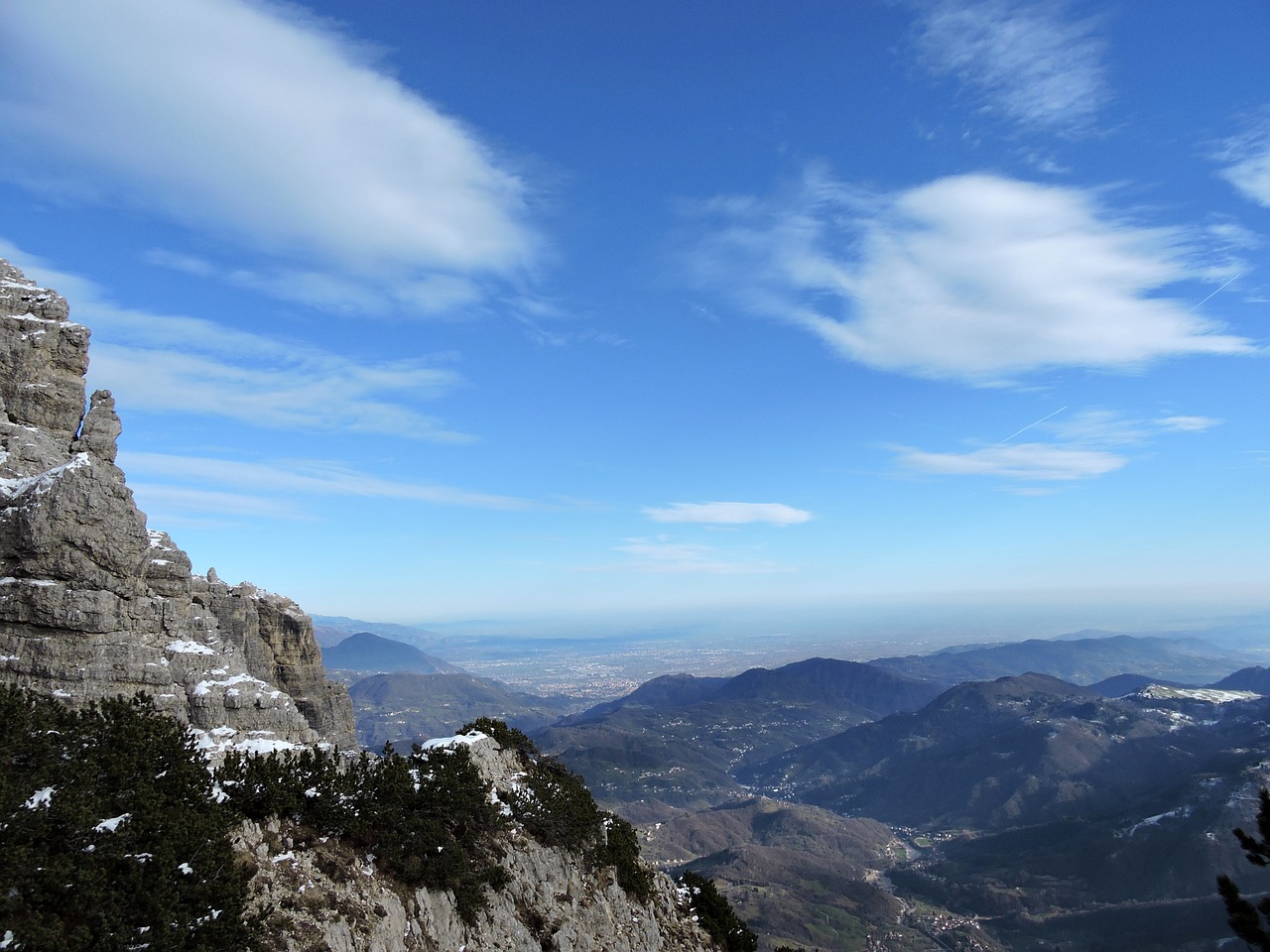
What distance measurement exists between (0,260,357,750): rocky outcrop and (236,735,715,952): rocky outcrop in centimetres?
819

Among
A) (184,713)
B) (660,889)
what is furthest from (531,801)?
(184,713)

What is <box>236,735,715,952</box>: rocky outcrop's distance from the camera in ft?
69.7

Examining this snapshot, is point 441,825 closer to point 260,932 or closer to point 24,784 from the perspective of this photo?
point 260,932

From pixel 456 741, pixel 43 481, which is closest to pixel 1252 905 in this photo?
pixel 456 741

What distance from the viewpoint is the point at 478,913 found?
28.0 m

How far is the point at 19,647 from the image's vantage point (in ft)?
86.4

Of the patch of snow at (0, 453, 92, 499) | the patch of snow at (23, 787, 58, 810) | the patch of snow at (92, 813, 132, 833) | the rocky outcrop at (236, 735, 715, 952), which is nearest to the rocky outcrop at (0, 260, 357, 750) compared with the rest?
the patch of snow at (0, 453, 92, 499)

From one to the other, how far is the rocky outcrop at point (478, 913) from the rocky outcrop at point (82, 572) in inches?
323

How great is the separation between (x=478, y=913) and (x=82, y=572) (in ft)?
77.5

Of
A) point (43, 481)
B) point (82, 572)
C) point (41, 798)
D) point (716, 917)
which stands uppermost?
point (43, 481)

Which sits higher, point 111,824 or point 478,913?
point 111,824

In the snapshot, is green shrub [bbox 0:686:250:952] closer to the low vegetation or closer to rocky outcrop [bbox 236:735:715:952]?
the low vegetation

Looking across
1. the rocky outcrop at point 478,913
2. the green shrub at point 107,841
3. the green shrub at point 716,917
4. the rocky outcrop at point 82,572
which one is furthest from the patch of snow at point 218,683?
the green shrub at point 716,917

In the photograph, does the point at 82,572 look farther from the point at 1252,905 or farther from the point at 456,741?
the point at 1252,905
